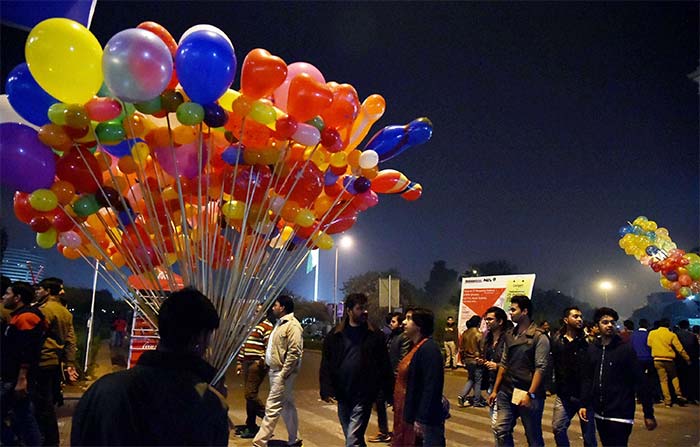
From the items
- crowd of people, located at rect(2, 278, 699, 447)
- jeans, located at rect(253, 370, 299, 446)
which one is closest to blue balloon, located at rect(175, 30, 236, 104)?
crowd of people, located at rect(2, 278, 699, 447)

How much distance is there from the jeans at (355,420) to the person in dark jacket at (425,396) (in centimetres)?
75

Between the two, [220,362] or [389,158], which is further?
[389,158]

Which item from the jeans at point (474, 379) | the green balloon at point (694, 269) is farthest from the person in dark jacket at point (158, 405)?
the green balloon at point (694, 269)

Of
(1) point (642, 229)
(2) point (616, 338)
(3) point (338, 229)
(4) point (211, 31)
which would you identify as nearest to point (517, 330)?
(2) point (616, 338)

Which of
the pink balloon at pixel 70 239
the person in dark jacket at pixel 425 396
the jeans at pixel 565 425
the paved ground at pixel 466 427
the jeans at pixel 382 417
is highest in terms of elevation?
the pink balloon at pixel 70 239

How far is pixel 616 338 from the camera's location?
482cm

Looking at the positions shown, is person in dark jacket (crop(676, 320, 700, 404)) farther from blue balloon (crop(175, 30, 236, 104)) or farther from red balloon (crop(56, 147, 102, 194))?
red balloon (crop(56, 147, 102, 194))

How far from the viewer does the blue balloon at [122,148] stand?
4300 millimetres

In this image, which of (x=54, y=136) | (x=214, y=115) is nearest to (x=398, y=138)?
(x=214, y=115)

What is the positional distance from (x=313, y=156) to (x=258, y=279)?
115 cm

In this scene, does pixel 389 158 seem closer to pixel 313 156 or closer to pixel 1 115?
pixel 313 156

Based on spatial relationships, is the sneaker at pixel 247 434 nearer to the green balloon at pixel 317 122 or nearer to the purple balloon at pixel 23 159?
the purple balloon at pixel 23 159

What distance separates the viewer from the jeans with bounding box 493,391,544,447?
16.8 feet

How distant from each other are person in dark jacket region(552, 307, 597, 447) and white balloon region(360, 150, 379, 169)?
269 cm
